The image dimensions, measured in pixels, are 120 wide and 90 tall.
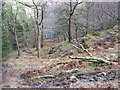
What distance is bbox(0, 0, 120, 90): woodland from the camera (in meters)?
3.28

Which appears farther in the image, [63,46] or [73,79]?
[63,46]

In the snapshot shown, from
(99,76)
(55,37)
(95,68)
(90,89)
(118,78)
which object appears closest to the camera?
(90,89)

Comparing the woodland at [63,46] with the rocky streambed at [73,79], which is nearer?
the rocky streambed at [73,79]

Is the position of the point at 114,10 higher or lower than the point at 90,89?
higher

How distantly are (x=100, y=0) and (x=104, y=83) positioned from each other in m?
6.68

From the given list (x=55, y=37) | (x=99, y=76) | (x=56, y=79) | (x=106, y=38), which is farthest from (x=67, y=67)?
(x=55, y=37)

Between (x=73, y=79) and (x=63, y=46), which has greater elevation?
(x=63, y=46)

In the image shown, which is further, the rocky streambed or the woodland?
the woodland

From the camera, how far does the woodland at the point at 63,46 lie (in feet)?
10.8

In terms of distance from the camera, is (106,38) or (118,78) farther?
(106,38)

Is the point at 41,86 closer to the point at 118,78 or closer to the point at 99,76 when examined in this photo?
the point at 99,76

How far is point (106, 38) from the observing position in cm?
720

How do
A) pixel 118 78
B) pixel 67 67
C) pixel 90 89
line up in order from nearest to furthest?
pixel 90 89 < pixel 118 78 < pixel 67 67

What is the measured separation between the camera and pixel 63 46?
812 centimetres
